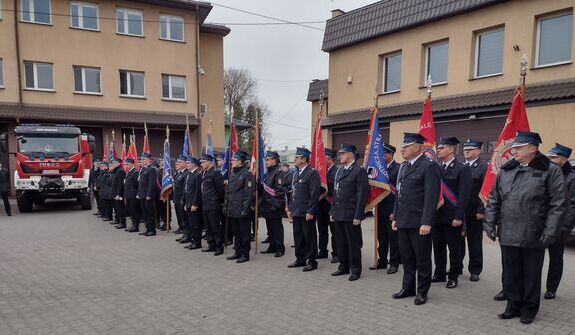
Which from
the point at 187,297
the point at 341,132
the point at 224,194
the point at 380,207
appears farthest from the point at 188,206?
the point at 341,132

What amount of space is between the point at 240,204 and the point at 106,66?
1521 cm

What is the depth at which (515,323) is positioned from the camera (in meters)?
4.14

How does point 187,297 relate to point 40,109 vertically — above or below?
below

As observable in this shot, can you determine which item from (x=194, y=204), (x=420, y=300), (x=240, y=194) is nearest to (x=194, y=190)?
(x=194, y=204)

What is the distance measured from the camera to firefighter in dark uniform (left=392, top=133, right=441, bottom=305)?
4.74 metres

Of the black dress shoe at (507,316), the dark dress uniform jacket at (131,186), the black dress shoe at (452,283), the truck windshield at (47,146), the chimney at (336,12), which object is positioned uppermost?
the chimney at (336,12)

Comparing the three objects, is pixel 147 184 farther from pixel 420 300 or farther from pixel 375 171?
pixel 420 300

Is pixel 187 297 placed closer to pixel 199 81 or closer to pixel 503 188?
pixel 503 188

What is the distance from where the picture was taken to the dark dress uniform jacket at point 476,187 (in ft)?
19.0

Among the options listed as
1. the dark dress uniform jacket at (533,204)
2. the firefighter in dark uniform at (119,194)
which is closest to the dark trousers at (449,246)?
the dark dress uniform jacket at (533,204)

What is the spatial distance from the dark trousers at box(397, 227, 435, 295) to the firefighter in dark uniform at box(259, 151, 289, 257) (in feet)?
9.47

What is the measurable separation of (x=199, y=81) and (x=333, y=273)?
1714cm

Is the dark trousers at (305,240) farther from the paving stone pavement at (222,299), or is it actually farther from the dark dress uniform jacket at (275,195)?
the dark dress uniform jacket at (275,195)

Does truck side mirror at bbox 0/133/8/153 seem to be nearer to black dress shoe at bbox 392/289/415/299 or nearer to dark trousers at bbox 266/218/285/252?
dark trousers at bbox 266/218/285/252
